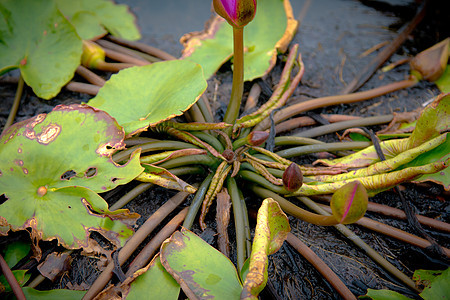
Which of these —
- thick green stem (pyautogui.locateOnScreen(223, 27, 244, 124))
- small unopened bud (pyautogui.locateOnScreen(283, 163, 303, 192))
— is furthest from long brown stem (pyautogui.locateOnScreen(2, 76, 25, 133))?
small unopened bud (pyautogui.locateOnScreen(283, 163, 303, 192))

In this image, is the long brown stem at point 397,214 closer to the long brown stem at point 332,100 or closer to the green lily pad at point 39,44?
Answer: the long brown stem at point 332,100

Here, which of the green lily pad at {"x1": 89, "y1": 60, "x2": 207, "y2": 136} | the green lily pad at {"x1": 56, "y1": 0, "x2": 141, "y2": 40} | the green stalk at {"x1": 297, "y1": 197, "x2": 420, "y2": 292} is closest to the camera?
the green stalk at {"x1": 297, "y1": 197, "x2": 420, "y2": 292}

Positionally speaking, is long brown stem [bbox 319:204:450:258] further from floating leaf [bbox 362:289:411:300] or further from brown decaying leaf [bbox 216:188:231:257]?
brown decaying leaf [bbox 216:188:231:257]

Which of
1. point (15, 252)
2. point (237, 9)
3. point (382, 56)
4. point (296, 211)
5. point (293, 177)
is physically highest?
point (237, 9)

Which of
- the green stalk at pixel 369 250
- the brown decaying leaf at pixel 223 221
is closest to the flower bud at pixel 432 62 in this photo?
the green stalk at pixel 369 250

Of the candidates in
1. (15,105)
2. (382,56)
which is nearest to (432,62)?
(382,56)

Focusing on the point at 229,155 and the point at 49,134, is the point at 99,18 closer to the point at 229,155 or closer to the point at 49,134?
the point at 49,134

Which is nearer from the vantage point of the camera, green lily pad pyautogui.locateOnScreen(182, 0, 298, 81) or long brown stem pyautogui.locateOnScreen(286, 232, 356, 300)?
long brown stem pyautogui.locateOnScreen(286, 232, 356, 300)
